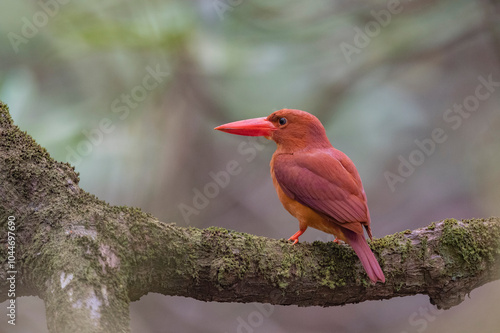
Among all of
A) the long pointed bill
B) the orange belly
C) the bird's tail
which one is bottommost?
the bird's tail

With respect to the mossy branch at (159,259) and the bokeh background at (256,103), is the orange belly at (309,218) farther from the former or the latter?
the bokeh background at (256,103)

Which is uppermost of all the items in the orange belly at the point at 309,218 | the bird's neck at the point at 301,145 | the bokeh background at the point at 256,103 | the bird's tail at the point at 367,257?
the bokeh background at the point at 256,103

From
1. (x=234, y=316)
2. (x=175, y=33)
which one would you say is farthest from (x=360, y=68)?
(x=234, y=316)

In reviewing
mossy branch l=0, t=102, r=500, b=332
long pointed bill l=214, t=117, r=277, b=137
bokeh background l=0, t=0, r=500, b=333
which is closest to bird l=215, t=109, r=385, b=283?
long pointed bill l=214, t=117, r=277, b=137

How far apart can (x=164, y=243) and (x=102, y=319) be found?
408mm

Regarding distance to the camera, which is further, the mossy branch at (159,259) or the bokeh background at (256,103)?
the bokeh background at (256,103)

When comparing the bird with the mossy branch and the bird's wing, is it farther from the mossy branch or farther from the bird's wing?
the mossy branch

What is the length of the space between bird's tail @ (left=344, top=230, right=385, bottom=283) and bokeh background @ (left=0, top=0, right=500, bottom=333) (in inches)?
77.5

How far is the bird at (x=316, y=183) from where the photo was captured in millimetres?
2209

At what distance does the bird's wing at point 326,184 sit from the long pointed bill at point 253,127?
0.71 feet

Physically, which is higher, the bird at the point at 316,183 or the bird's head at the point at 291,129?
the bird's head at the point at 291,129

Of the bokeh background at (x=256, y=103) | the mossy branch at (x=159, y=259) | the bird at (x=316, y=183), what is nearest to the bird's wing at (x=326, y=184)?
the bird at (x=316, y=183)

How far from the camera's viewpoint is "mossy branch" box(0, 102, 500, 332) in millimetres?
1680

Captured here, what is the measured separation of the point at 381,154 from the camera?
4.39 metres
